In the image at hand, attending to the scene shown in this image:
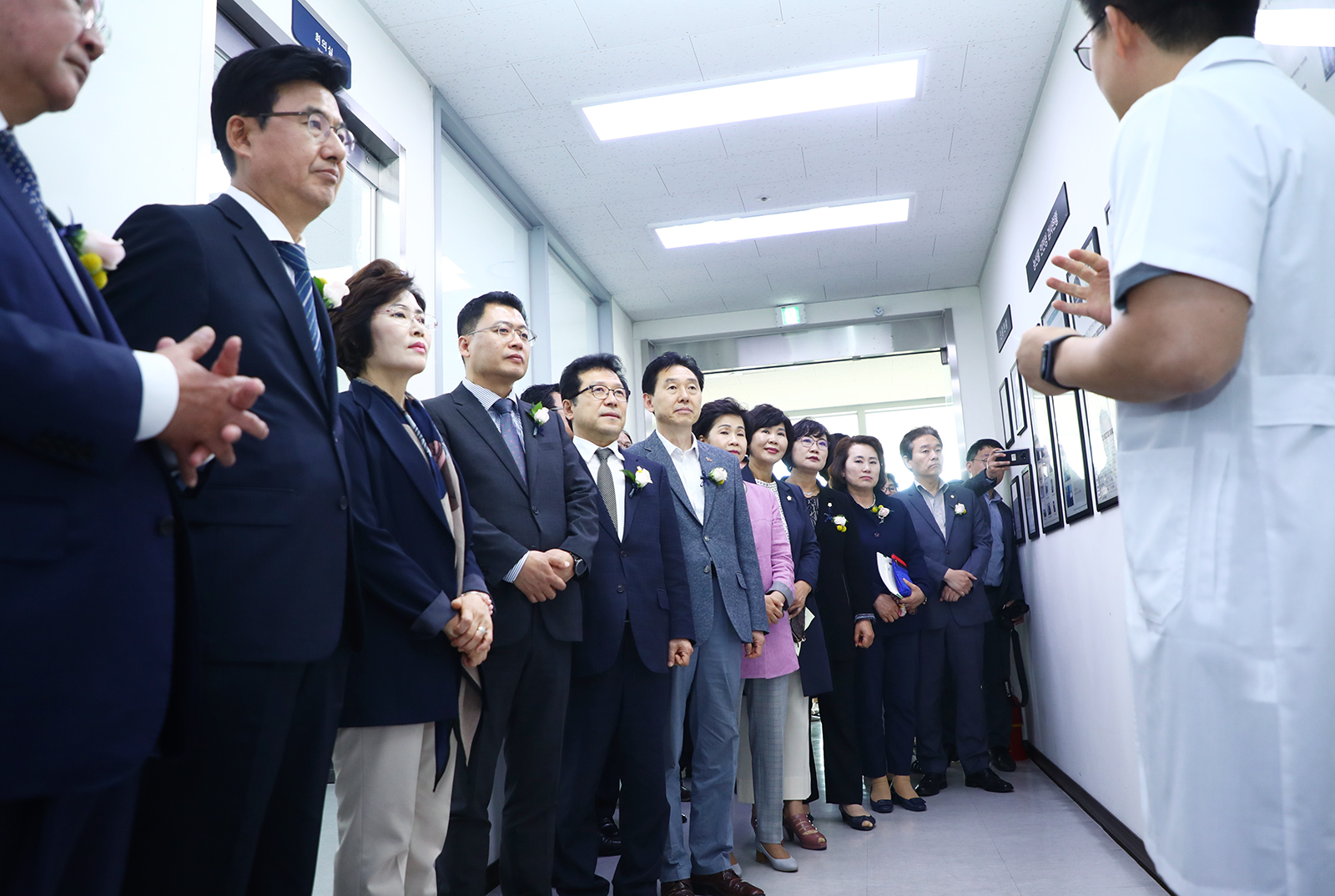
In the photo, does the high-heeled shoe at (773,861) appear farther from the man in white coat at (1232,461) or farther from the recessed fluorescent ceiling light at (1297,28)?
the recessed fluorescent ceiling light at (1297,28)

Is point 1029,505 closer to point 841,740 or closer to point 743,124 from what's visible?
point 841,740

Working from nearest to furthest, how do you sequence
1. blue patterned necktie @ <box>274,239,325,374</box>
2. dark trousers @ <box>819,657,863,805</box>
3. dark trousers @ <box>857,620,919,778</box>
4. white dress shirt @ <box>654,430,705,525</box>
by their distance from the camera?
1. blue patterned necktie @ <box>274,239,325,374</box>
2. white dress shirt @ <box>654,430,705,525</box>
3. dark trousers @ <box>819,657,863,805</box>
4. dark trousers @ <box>857,620,919,778</box>

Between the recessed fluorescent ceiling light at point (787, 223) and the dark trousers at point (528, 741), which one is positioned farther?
the recessed fluorescent ceiling light at point (787, 223)

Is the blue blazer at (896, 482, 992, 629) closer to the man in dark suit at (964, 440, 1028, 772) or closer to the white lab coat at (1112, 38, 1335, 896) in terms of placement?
the man in dark suit at (964, 440, 1028, 772)

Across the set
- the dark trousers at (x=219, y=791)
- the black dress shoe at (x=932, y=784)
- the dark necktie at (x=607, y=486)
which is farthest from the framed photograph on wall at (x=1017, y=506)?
the dark trousers at (x=219, y=791)

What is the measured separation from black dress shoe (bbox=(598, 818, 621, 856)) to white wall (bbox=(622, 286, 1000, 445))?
4.33 meters

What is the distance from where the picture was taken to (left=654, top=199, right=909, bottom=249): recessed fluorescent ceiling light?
18.7 ft

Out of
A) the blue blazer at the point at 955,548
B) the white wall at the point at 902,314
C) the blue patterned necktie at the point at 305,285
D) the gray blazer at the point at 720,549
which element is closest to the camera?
the blue patterned necktie at the point at 305,285

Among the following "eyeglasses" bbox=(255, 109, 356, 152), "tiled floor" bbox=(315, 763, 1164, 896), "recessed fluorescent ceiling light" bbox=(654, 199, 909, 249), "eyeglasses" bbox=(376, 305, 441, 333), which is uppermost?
"recessed fluorescent ceiling light" bbox=(654, 199, 909, 249)

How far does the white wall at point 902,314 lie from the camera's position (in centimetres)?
713

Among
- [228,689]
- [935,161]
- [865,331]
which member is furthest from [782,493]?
[865,331]

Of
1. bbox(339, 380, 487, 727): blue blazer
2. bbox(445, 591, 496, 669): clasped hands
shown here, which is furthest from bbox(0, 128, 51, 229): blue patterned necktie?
bbox(445, 591, 496, 669): clasped hands

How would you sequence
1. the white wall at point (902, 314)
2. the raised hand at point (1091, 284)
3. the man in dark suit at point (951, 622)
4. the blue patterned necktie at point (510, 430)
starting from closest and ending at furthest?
the raised hand at point (1091, 284)
the blue patterned necktie at point (510, 430)
the man in dark suit at point (951, 622)
the white wall at point (902, 314)

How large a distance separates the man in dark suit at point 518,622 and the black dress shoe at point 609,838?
1.29 metres
